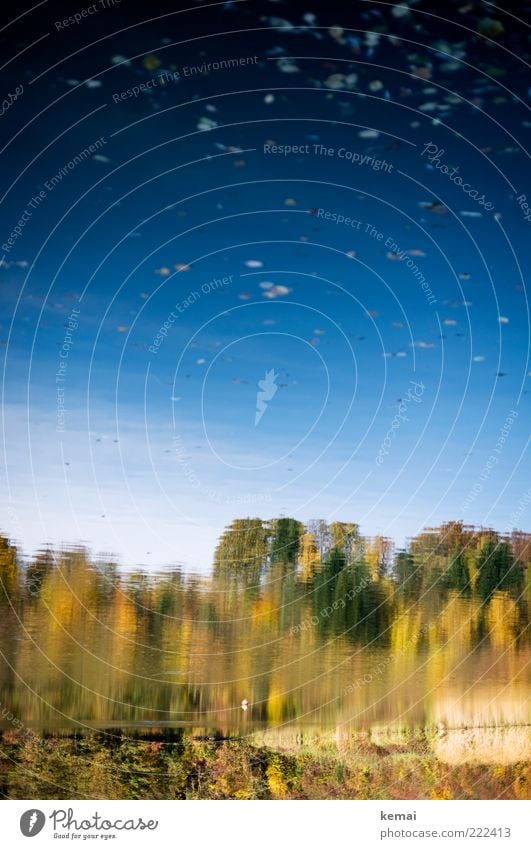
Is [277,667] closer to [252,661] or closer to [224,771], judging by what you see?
[252,661]

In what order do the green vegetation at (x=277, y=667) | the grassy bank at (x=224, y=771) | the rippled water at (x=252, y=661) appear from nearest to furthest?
the grassy bank at (x=224, y=771), the green vegetation at (x=277, y=667), the rippled water at (x=252, y=661)

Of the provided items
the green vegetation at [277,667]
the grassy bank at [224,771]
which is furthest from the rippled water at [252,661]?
the grassy bank at [224,771]

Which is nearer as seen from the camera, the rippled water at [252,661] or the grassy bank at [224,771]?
the grassy bank at [224,771]

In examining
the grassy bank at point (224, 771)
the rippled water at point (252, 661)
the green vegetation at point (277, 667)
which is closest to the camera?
the grassy bank at point (224, 771)

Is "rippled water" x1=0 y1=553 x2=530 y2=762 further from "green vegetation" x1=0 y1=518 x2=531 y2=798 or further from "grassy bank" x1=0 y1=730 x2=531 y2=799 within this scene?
"grassy bank" x1=0 y1=730 x2=531 y2=799

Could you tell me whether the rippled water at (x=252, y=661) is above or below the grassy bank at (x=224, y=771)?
above

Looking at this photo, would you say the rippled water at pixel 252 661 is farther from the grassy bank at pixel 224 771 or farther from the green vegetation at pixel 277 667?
the grassy bank at pixel 224 771

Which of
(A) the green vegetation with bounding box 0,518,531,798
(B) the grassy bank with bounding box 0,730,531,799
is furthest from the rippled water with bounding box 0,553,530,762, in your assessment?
(B) the grassy bank with bounding box 0,730,531,799

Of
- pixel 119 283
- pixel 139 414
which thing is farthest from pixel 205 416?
pixel 119 283

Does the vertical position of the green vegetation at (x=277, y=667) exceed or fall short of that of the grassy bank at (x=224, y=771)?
it exceeds it

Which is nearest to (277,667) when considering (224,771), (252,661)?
(252,661)

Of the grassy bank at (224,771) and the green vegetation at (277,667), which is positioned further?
the green vegetation at (277,667)

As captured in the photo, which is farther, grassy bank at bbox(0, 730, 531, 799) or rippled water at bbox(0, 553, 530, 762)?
rippled water at bbox(0, 553, 530, 762)

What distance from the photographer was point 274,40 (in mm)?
9141
